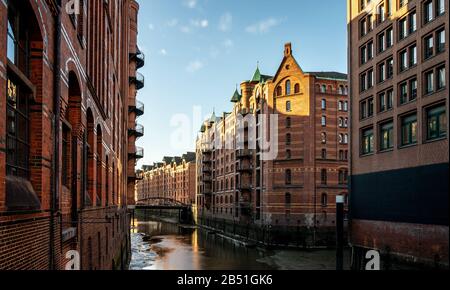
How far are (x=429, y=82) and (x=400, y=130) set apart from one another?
324 centimetres

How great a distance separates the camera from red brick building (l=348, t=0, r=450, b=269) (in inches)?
866

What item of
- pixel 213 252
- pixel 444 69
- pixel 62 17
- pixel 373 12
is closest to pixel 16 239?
pixel 62 17

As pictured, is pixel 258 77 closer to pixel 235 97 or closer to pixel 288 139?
pixel 235 97

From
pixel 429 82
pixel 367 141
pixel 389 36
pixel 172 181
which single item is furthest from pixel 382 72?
pixel 172 181

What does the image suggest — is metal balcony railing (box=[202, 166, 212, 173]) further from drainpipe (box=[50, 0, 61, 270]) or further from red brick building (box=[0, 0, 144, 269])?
drainpipe (box=[50, 0, 61, 270])

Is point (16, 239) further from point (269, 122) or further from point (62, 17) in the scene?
point (269, 122)

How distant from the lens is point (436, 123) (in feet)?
73.5

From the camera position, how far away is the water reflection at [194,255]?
34.9 m

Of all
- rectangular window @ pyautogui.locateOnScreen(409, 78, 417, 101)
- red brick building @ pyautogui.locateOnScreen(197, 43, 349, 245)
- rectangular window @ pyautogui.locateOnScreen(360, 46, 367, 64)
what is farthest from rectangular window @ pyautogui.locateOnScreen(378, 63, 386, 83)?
red brick building @ pyautogui.locateOnScreen(197, 43, 349, 245)

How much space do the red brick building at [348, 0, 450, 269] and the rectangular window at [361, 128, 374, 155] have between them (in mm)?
65

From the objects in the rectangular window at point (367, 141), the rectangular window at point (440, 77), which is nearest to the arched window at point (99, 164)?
the rectangular window at point (440, 77)

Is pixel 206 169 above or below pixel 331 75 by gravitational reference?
below
